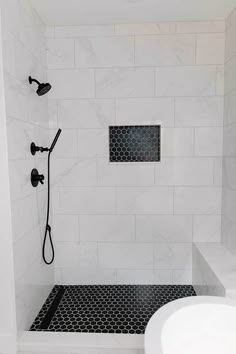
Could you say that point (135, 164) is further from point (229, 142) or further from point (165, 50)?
point (165, 50)

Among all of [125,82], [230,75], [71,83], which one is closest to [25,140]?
[71,83]

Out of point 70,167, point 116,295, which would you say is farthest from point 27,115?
point 116,295

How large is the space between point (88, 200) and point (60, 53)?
3.98 feet

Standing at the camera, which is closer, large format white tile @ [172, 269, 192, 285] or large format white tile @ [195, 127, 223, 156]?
large format white tile @ [195, 127, 223, 156]

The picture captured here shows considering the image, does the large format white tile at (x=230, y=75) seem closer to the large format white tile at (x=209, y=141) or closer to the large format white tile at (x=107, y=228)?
the large format white tile at (x=209, y=141)

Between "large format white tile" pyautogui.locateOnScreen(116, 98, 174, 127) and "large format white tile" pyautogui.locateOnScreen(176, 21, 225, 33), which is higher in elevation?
"large format white tile" pyautogui.locateOnScreen(176, 21, 225, 33)

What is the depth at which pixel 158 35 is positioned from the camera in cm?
199

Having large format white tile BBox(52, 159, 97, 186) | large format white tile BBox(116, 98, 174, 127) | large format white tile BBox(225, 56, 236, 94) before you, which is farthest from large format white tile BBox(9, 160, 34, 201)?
large format white tile BBox(225, 56, 236, 94)

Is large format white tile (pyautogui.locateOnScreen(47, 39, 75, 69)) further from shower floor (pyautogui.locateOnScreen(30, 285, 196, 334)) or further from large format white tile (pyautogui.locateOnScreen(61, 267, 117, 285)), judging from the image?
shower floor (pyautogui.locateOnScreen(30, 285, 196, 334))

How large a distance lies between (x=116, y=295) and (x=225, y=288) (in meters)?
0.90

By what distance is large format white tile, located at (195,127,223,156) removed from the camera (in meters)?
2.05

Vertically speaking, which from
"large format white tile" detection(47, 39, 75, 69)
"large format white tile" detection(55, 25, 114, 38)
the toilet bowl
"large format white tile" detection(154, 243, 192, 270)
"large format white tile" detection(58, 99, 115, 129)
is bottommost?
"large format white tile" detection(154, 243, 192, 270)

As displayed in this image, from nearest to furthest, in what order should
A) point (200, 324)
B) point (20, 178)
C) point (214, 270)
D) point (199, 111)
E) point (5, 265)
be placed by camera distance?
point (200, 324)
point (5, 265)
point (20, 178)
point (214, 270)
point (199, 111)

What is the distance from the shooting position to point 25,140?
1.64 m
